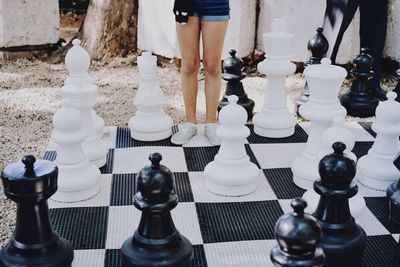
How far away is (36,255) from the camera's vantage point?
1.52 metres

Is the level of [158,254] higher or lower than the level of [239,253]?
higher

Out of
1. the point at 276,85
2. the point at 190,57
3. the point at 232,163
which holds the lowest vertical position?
the point at 232,163

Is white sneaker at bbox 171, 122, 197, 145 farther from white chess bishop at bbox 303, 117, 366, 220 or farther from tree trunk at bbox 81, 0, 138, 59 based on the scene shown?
tree trunk at bbox 81, 0, 138, 59

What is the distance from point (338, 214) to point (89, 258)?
0.68 metres

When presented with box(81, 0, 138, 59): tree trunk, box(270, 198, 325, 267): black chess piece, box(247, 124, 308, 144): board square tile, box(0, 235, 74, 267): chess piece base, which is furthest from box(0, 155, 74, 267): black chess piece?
box(81, 0, 138, 59): tree trunk

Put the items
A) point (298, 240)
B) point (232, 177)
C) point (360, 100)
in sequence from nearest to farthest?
point (298, 240) → point (232, 177) → point (360, 100)

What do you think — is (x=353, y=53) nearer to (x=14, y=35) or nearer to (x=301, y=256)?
(x=14, y=35)

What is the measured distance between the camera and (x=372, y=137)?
2.69 meters

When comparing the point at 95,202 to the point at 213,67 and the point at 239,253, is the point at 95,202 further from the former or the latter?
the point at 213,67

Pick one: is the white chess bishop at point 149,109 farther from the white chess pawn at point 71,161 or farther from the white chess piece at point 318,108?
the white chess piece at point 318,108

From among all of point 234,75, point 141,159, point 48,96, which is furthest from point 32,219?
point 48,96

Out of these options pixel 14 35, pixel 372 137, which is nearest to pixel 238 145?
pixel 372 137

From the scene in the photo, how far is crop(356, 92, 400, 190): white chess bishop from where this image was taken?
215cm

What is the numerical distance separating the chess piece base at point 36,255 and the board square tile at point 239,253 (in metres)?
0.39
